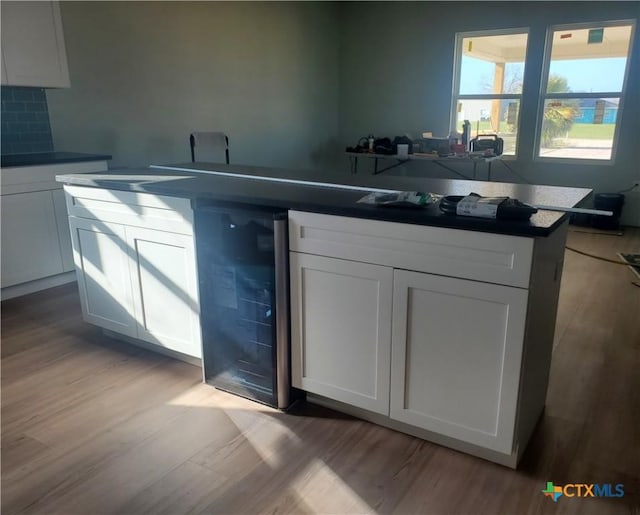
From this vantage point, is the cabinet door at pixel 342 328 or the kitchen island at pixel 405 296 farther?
the cabinet door at pixel 342 328

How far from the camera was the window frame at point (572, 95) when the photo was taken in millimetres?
5383

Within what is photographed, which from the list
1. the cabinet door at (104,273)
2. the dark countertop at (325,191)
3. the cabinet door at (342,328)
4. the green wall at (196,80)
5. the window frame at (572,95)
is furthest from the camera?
the window frame at (572,95)

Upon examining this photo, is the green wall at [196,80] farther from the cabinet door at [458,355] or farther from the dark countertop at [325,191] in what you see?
the cabinet door at [458,355]

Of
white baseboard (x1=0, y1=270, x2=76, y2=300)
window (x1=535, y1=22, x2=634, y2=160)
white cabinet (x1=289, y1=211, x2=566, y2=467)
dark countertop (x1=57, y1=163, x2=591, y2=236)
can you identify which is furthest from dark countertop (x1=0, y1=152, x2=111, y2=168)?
window (x1=535, y1=22, x2=634, y2=160)

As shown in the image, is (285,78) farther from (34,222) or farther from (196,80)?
(34,222)

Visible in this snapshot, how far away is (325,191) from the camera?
207cm

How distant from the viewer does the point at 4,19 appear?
127 inches

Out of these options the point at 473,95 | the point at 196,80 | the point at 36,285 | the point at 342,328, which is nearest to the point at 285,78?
the point at 196,80

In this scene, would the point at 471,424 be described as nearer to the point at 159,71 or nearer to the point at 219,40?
the point at 159,71

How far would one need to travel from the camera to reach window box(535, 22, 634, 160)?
5.45 metres

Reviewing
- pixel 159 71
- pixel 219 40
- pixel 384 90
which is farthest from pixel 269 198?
pixel 384 90

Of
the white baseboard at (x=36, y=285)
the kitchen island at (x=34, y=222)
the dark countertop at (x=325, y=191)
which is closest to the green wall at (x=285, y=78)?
the kitchen island at (x=34, y=222)

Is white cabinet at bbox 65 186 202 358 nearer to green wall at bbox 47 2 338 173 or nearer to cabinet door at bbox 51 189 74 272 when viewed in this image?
cabinet door at bbox 51 189 74 272

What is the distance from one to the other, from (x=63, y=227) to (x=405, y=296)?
2.91 meters
